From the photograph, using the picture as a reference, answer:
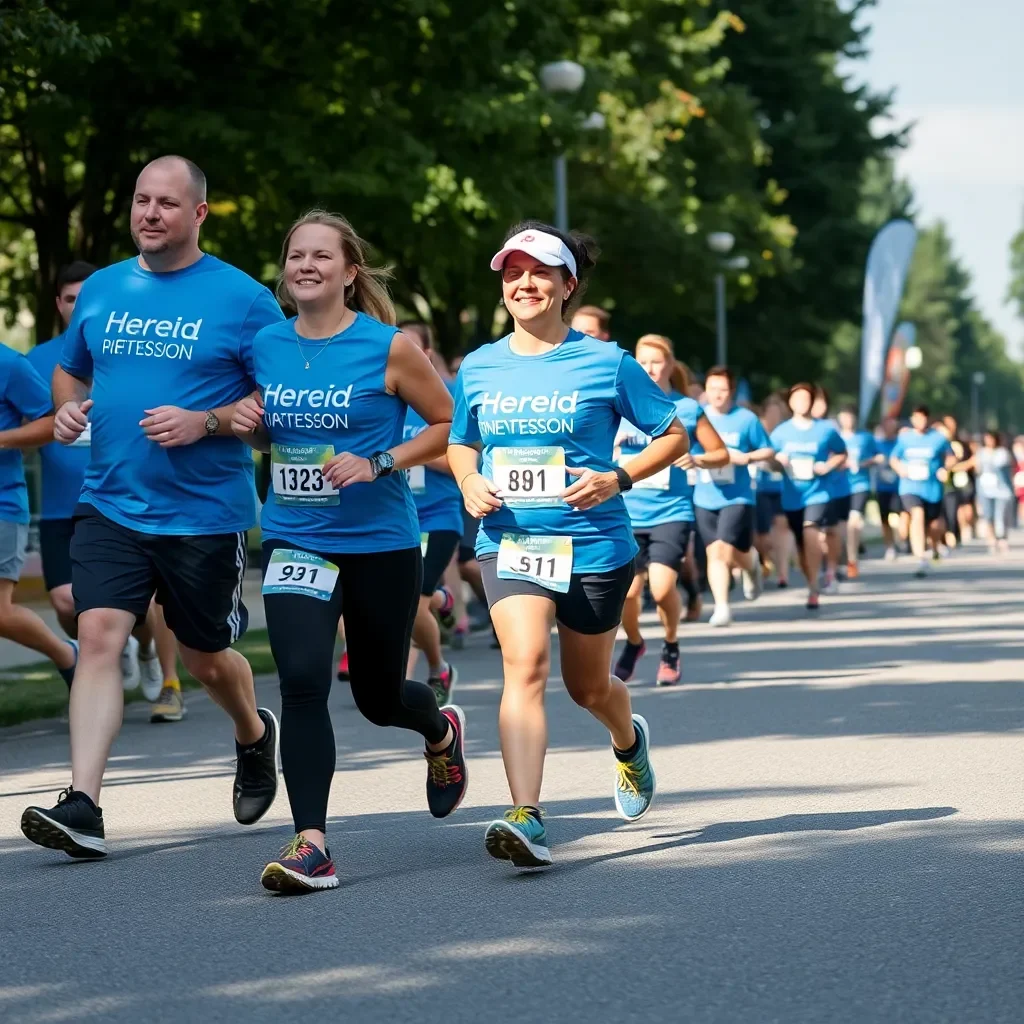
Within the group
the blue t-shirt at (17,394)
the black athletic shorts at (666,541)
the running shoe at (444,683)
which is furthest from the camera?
the black athletic shorts at (666,541)

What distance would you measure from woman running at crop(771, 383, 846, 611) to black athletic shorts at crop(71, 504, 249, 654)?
42.3 feet

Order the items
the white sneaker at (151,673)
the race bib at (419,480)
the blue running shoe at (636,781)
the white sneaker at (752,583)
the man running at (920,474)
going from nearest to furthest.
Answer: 1. the blue running shoe at (636,781)
2. the white sneaker at (151,673)
3. the race bib at (419,480)
4. the white sneaker at (752,583)
5. the man running at (920,474)

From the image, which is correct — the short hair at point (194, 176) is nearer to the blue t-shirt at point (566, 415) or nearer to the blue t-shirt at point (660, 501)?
the blue t-shirt at point (566, 415)

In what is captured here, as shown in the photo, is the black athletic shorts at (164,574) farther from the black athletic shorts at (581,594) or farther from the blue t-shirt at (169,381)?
the black athletic shorts at (581,594)

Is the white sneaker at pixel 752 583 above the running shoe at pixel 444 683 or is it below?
above

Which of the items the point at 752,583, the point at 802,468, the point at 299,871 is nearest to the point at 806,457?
the point at 802,468

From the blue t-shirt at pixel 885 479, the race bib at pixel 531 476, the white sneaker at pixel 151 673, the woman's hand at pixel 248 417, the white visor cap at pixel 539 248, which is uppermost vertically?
the white visor cap at pixel 539 248

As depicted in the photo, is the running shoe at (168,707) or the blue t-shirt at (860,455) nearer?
the running shoe at (168,707)

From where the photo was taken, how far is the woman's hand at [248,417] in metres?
6.48

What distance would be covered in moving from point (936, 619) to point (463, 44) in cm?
869

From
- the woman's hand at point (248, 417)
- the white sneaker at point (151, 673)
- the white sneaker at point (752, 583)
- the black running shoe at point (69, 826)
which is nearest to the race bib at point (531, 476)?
the woman's hand at point (248, 417)

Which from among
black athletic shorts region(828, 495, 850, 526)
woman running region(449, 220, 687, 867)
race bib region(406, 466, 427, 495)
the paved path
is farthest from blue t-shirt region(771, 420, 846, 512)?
woman running region(449, 220, 687, 867)

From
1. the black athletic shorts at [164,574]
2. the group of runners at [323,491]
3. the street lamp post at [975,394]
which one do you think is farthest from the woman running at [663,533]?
the street lamp post at [975,394]

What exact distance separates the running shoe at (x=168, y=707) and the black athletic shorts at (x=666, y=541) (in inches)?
109
